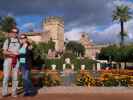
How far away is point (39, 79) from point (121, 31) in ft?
219

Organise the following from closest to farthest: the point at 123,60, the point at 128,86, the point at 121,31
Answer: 1. the point at 128,86
2. the point at 121,31
3. the point at 123,60

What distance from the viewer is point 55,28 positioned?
170m

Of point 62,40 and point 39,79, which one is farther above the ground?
point 62,40

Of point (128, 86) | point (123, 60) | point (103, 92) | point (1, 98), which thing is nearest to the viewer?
point (1, 98)

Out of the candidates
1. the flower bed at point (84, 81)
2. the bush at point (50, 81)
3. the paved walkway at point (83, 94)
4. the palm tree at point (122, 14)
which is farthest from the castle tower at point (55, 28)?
the paved walkway at point (83, 94)

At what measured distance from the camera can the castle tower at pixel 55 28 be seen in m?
170

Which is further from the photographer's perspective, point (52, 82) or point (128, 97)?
point (52, 82)

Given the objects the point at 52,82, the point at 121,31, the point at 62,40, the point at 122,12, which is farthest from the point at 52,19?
the point at 52,82

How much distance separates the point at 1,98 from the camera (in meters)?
11.2

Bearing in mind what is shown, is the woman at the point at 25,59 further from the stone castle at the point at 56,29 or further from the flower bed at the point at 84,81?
the stone castle at the point at 56,29

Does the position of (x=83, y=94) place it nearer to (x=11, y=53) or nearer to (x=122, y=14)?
(x=11, y=53)

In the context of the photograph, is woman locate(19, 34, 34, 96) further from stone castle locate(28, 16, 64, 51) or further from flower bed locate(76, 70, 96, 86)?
stone castle locate(28, 16, 64, 51)

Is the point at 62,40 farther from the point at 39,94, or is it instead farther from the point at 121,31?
the point at 39,94

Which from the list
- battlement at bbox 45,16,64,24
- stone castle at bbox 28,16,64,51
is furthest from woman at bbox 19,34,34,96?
battlement at bbox 45,16,64,24
